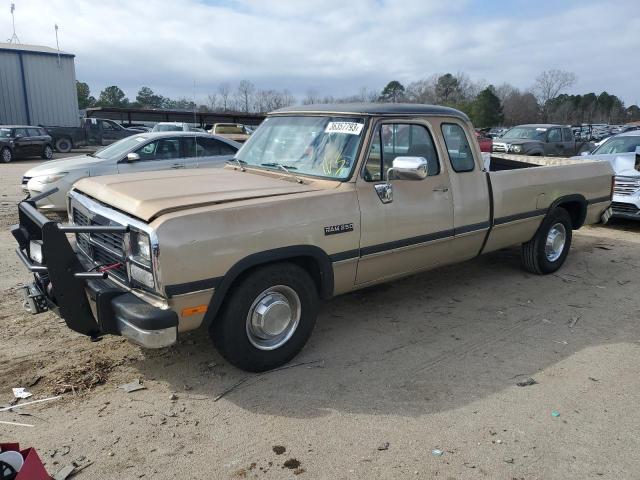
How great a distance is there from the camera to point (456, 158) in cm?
494

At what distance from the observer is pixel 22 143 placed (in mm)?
21141

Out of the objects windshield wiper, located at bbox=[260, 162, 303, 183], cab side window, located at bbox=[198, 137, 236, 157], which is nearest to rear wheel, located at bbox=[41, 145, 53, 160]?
cab side window, located at bbox=[198, 137, 236, 157]

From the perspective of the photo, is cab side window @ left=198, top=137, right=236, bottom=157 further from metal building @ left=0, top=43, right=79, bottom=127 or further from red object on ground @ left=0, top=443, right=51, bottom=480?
metal building @ left=0, top=43, right=79, bottom=127

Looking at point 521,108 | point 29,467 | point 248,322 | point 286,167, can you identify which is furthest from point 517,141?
point 521,108

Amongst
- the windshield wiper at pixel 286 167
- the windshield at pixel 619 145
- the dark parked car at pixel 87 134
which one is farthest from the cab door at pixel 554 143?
the dark parked car at pixel 87 134

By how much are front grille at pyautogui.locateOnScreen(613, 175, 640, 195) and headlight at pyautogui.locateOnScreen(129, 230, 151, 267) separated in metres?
8.55

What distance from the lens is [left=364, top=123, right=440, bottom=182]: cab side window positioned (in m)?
4.23

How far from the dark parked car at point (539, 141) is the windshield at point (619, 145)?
5450mm

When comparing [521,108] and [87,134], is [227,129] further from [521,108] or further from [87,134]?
[521,108]

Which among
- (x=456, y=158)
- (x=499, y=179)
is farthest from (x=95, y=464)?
(x=499, y=179)

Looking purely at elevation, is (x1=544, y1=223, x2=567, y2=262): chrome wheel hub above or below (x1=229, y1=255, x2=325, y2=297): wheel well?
below

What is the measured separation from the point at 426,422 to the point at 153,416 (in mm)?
1786

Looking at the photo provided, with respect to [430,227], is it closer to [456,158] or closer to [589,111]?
[456,158]

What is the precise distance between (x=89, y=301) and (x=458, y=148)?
3.60m
